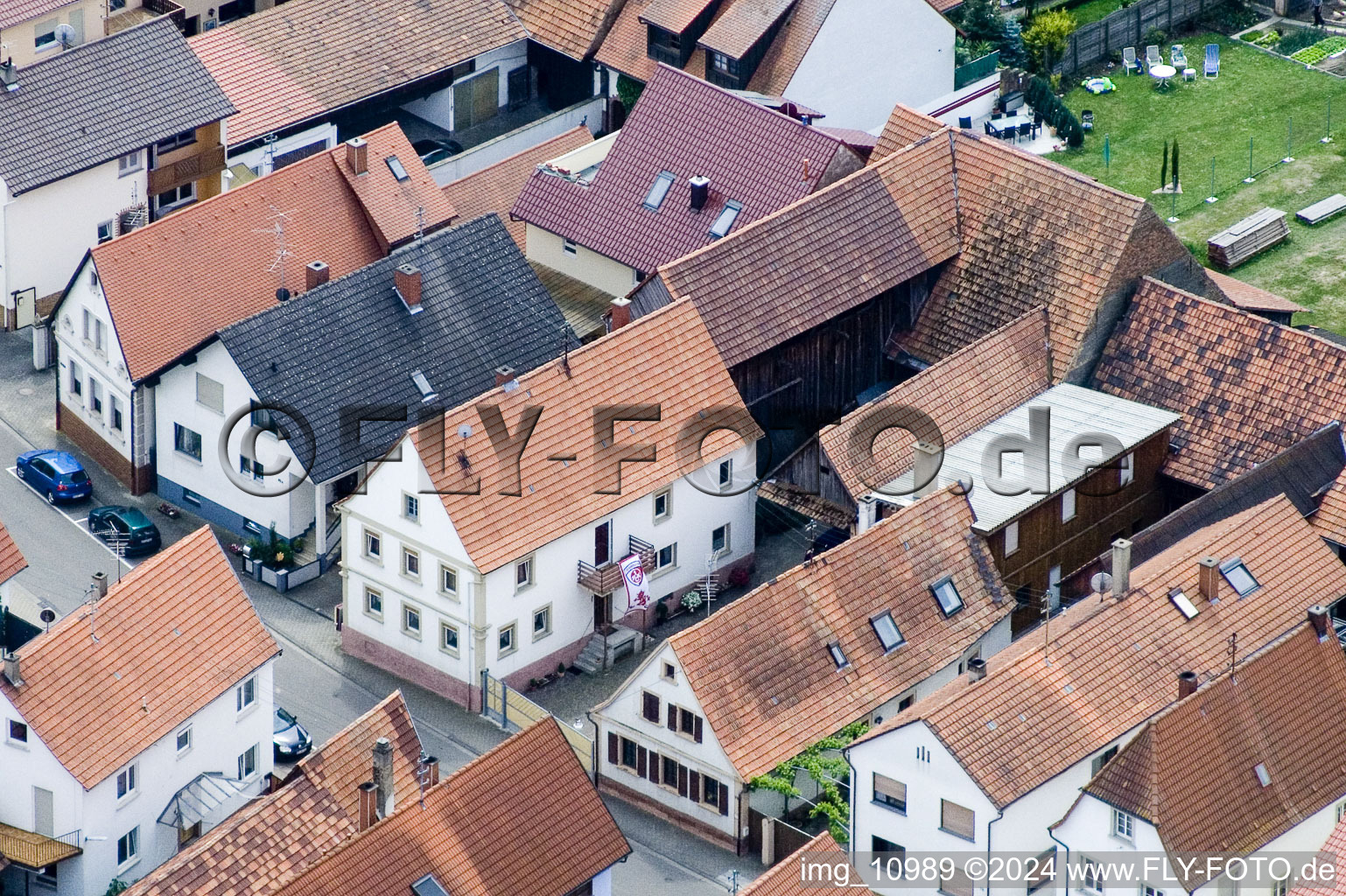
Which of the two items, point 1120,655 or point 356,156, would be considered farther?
point 356,156

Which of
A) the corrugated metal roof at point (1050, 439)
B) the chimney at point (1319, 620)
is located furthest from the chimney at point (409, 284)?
the chimney at point (1319, 620)

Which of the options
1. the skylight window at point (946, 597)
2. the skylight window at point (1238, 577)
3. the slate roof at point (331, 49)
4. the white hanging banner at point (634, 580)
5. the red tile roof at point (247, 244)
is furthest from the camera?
the slate roof at point (331, 49)

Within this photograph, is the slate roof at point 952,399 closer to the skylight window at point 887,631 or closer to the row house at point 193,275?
the skylight window at point 887,631

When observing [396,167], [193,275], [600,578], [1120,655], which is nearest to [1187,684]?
[1120,655]

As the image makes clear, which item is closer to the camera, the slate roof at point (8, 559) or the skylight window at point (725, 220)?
the slate roof at point (8, 559)

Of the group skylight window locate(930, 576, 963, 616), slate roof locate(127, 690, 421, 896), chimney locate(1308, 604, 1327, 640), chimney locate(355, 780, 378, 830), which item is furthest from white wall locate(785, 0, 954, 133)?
chimney locate(355, 780, 378, 830)

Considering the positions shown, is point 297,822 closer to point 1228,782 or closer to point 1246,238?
point 1228,782
